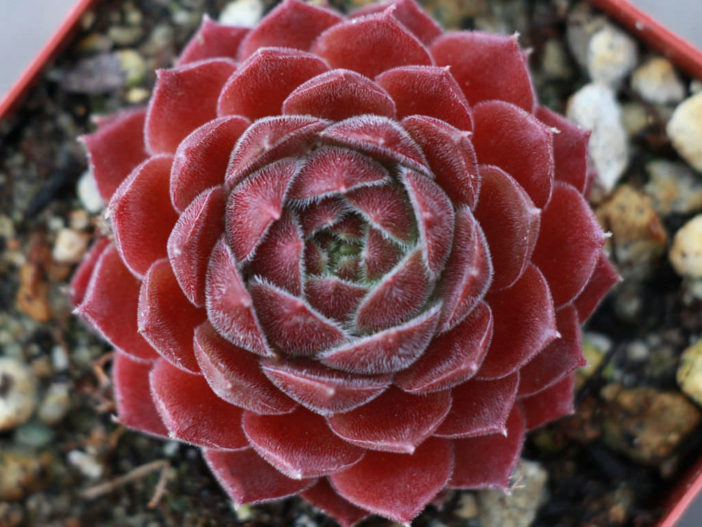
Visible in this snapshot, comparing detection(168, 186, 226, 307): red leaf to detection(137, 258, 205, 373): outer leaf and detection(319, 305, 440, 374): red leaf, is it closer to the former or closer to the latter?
detection(137, 258, 205, 373): outer leaf

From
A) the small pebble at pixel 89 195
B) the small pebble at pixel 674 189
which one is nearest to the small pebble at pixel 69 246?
the small pebble at pixel 89 195

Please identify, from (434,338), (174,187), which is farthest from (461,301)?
(174,187)

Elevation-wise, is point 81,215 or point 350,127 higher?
point 350,127

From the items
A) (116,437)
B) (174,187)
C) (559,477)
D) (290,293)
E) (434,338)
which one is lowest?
(559,477)

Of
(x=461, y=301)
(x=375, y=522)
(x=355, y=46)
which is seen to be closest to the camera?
(x=461, y=301)

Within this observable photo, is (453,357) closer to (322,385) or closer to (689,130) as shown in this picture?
(322,385)

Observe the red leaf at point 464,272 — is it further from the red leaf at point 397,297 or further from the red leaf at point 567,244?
the red leaf at point 567,244

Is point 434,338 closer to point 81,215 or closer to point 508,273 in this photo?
point 508,273
